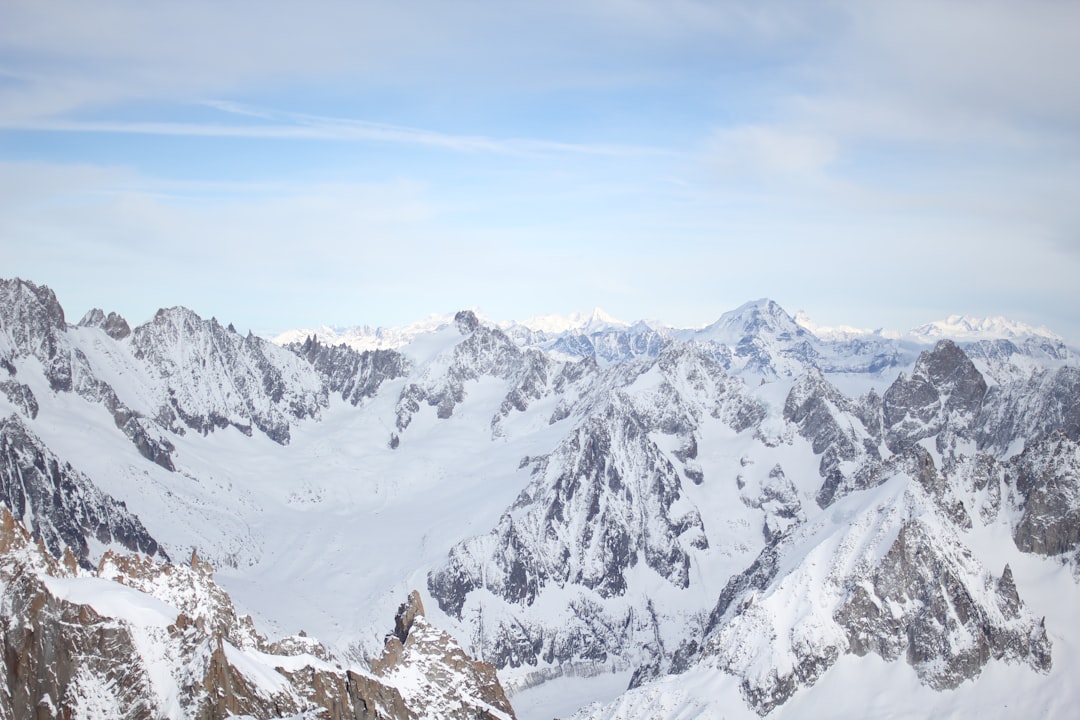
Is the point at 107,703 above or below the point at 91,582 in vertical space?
below

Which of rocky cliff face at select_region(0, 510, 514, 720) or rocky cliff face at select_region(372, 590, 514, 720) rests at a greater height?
rocky cliff face at select_region(0, 510, 514, 720)

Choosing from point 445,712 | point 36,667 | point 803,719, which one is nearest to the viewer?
point 36,667

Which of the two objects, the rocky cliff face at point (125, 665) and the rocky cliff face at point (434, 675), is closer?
the rocky cliff face at point (125, 665)

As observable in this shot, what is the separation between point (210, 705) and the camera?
111188 mm

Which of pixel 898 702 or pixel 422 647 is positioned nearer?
pixel 422 647

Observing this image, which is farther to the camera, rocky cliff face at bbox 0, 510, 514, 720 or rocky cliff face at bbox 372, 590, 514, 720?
rocky cliff face at bbox 372, 590, 514, 720

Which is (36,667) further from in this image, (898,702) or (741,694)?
(898,702)

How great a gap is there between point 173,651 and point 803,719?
421 feet

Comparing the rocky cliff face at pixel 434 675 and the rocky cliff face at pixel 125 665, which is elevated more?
the rocky cliff face at pixel 125 665

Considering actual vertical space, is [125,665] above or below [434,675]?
above

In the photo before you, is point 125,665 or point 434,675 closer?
point 125,665

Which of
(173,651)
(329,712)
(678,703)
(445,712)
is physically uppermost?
(173,651)

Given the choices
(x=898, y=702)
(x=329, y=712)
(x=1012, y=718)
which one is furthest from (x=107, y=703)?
(x=1012, y=718)

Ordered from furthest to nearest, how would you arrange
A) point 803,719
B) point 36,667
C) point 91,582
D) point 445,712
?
point 803,719 < point 445,712 < point 91,582 < point 36,667
